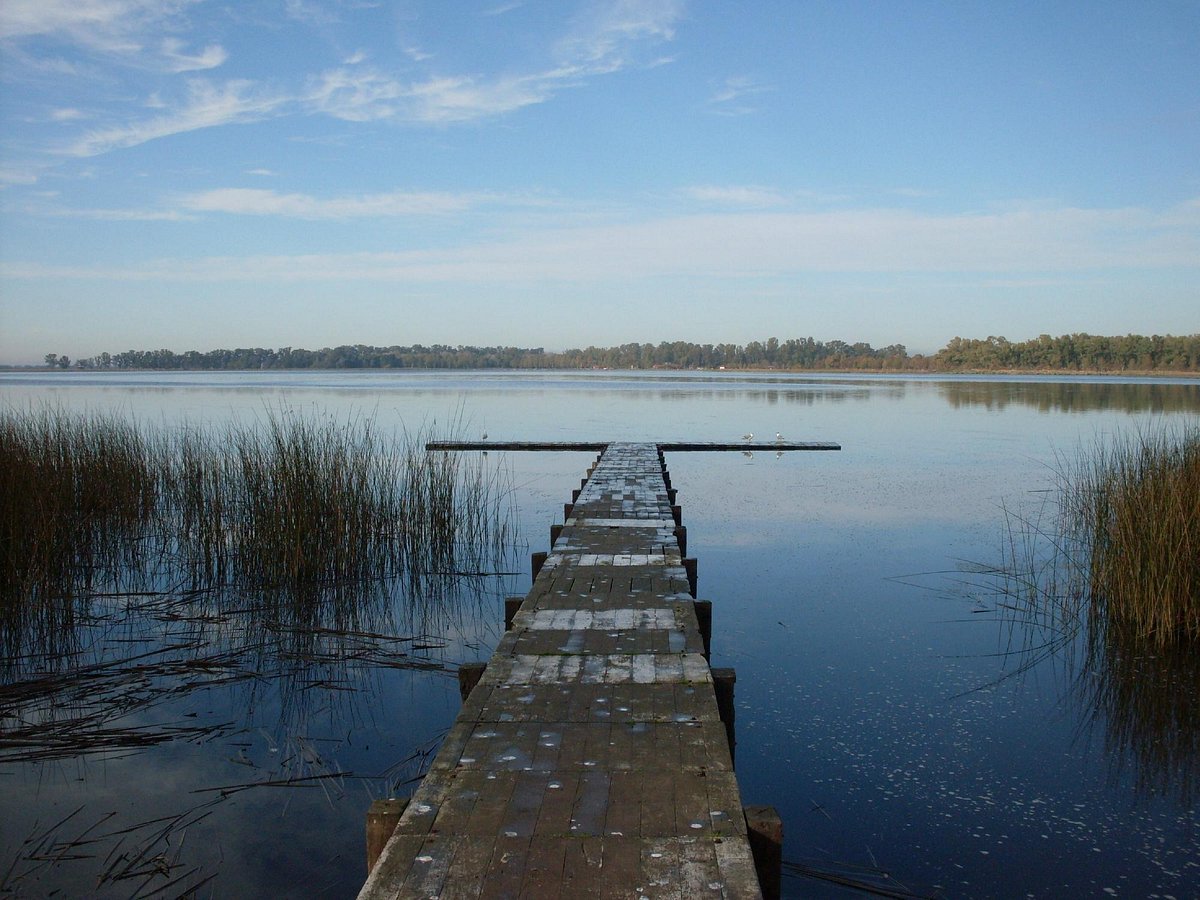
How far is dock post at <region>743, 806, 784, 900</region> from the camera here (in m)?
2.43

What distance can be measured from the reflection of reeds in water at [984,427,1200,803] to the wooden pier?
7.56ft

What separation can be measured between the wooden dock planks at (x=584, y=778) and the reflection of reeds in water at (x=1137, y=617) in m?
2.39

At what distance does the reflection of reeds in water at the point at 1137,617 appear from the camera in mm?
4754

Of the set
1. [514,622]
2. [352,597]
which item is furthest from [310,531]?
[514,622]

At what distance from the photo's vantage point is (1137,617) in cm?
613

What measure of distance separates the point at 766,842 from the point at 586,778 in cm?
54

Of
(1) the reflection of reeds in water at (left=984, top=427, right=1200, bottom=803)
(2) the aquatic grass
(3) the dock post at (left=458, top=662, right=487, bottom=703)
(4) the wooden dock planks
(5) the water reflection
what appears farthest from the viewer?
(2) the aquatic grass

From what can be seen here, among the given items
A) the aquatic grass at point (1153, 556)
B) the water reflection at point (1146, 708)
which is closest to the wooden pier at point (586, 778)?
the water reflection at point (1146, 708)

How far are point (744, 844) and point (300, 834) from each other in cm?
216

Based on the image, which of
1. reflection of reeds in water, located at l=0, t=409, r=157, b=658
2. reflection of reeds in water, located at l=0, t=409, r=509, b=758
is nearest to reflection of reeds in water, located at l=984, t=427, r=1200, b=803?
reflection of reeds in water, located at l=0, t=409, r=509, b=758

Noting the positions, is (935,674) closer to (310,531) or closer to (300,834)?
(300,834)

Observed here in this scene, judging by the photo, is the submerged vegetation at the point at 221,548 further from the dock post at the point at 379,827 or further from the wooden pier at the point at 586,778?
the dock post at the point at 379,827

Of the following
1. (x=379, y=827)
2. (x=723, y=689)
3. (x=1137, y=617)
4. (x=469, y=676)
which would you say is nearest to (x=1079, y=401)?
(x=1137, y=617)

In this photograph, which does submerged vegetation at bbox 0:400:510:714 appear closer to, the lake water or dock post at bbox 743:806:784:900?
the lake water
